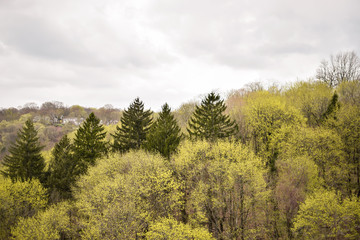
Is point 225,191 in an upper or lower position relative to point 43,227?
upper

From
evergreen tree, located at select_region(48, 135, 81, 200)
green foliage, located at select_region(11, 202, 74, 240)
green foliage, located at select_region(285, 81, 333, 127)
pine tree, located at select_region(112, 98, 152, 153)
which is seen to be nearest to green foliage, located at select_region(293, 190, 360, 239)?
green foliage, located at select_region(285, 81, 333, 127)

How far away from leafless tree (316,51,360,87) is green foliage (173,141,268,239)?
40439 mm

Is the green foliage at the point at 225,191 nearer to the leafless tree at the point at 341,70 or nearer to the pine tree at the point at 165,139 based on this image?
the pine tree at the point at 165,139

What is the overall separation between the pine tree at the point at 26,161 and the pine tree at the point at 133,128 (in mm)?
12777

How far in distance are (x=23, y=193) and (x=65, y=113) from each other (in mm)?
116422

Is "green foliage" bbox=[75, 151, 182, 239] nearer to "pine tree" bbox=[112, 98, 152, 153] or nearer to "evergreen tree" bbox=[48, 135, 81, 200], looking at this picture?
"evergreen tree" bbox=[48, 135, 81, 200]

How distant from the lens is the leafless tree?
4784cm

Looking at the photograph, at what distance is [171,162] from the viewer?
28.9 metres

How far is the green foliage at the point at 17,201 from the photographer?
27812 mm

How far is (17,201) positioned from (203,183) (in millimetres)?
27374

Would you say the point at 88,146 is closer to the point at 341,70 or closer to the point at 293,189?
the point at 293,189

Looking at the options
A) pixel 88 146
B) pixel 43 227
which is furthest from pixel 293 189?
pixel 88 146

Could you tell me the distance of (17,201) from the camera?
29453mm

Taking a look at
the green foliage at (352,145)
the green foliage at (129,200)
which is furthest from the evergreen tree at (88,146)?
the green foliage at (352,145)
